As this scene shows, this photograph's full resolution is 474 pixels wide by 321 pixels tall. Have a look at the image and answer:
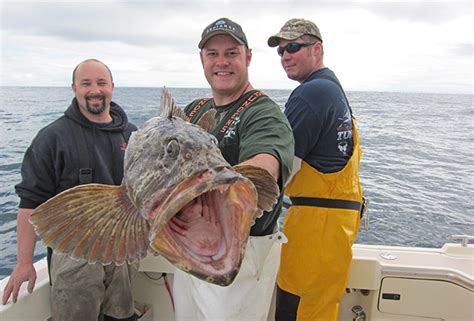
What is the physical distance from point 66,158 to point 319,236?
2029 millimetres

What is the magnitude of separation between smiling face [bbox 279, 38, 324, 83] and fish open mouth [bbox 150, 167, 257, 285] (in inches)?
91.0

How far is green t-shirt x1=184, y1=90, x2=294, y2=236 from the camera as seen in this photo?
1904 mm

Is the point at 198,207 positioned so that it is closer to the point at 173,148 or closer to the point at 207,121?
the point at 173,148

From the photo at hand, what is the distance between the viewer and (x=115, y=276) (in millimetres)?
2992

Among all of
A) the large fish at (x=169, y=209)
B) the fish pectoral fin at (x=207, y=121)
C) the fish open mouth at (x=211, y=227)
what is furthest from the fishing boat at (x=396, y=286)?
the fish open mouth at (x=211, y=227)

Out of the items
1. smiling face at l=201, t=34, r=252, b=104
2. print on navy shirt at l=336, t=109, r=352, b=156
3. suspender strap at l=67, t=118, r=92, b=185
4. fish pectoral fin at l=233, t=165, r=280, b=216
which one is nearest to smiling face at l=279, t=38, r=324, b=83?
print on navy shirt at l=336, t=109, r=352, b=156

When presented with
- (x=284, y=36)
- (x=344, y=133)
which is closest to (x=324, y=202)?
(x=344, y=133)

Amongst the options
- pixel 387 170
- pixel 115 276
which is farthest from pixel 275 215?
pixel 387 170

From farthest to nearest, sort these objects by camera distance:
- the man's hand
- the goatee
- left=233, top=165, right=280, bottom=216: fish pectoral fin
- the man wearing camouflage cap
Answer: the goatee → the man wearing camouflage cap → the man's hand → left=233, top=165, right=280, bottom=216: fish pectoral fin

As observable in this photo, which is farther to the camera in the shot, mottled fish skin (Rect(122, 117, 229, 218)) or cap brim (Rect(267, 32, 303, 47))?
cap brim (Rect(267, 32, 303, 47))

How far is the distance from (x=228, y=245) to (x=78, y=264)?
1.86 m

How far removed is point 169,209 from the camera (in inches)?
51.9

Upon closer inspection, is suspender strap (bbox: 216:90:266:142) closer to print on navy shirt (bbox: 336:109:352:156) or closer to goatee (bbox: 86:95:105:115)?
print on navy shirt (bbox: 336:109:352:156)

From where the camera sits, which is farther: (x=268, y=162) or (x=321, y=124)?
(x=321, y=124)
